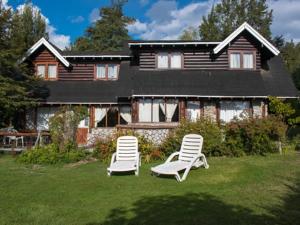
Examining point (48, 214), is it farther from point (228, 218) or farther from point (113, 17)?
point (113, 17)

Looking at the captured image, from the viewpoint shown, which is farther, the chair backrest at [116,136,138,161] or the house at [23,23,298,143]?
the house at [23,23,298,143]

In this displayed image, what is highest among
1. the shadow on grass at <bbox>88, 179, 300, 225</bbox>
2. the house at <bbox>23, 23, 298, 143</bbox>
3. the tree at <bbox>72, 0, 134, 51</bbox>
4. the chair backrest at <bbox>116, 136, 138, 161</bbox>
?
the tree at <bbox>72, 0, 134, 51</bbox>

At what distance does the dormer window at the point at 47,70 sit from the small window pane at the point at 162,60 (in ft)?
25.1

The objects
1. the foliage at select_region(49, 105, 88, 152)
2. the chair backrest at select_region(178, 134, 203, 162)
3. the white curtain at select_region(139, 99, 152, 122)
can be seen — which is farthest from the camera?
the white curtain at select_region(139, 99, 152, 122)

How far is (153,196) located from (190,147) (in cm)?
418

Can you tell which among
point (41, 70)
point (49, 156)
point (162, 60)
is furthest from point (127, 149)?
point (41, 70)

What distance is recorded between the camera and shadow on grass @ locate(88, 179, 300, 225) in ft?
19.2

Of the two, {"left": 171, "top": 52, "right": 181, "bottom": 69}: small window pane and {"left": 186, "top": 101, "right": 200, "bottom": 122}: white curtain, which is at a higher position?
{"left": 171, "top": 52, "right": 181, "bottom": 69}: small window pane

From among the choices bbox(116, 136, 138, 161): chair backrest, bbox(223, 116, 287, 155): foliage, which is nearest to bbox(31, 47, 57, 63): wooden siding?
bbox(116, 136, 138, 161): chair backrest

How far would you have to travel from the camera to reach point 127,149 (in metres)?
11.8

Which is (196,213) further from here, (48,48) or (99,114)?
(48,48)

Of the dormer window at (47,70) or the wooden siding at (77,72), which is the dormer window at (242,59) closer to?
the wooden siding at (77,72)

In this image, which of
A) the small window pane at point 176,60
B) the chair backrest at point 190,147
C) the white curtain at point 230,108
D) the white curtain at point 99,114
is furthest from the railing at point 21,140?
the white curtain at point 230,108

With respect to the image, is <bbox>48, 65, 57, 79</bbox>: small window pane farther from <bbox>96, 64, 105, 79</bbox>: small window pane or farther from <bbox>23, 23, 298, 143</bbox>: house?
<bbox>96, 64, 105, 79</bbox>: small window pane
